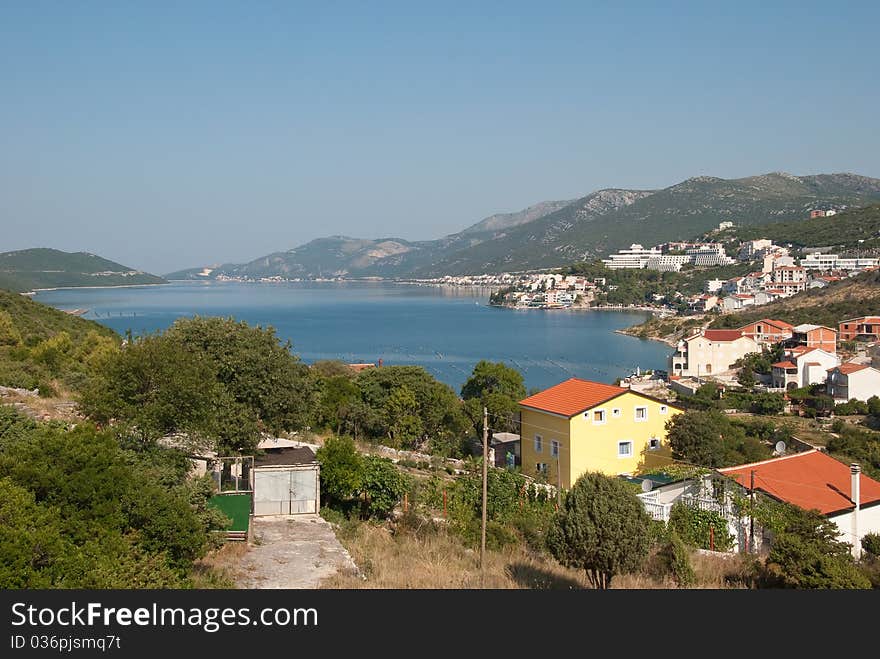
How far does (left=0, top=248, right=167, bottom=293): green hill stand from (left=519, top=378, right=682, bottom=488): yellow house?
117548 mm

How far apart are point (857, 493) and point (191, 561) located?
6.87 meters

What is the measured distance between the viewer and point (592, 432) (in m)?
11.7

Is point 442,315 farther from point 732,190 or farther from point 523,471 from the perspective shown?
point 732,190

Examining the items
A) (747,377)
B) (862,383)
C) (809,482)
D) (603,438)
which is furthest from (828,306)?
(809,482)

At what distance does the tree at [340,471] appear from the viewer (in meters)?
7.59

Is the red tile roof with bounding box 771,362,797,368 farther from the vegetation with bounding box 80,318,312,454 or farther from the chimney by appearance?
the vegetation with bounding box 80,318,312,454

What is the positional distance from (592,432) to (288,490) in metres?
5.65

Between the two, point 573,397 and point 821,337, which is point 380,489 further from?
point 821,337

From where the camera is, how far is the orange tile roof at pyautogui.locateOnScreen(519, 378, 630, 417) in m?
11.9

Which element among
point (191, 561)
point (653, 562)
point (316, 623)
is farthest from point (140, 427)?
point (316, 623)

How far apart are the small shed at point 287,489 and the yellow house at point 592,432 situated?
4943 mm

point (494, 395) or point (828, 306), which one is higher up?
point (828, 306)

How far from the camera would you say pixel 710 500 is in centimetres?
829

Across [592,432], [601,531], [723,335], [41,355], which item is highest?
[41,355]
